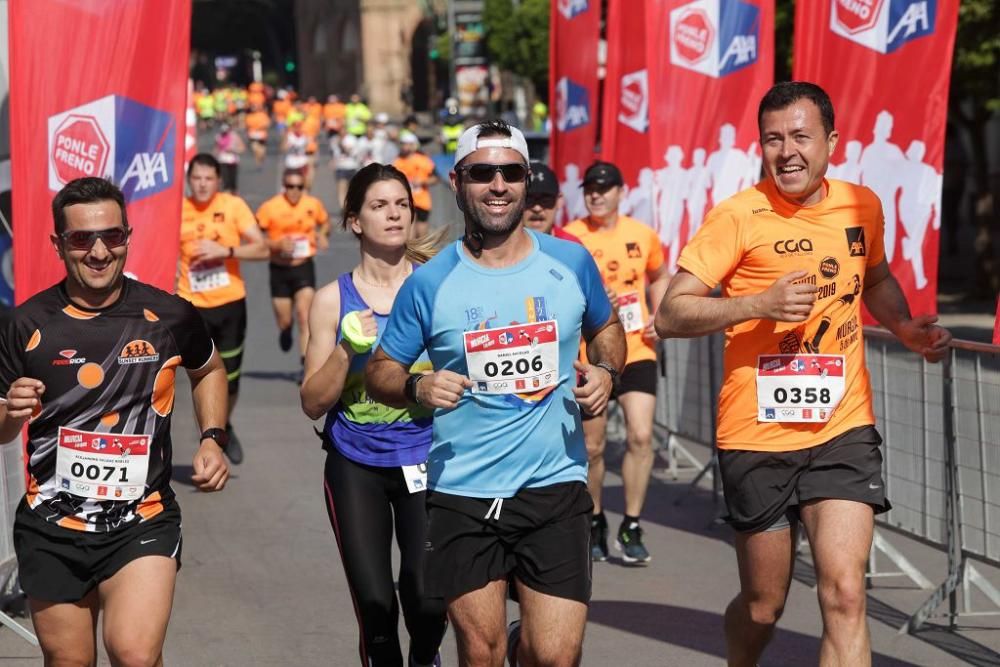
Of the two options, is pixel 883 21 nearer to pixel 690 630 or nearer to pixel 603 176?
pixel 603 176

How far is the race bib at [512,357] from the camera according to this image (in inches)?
196

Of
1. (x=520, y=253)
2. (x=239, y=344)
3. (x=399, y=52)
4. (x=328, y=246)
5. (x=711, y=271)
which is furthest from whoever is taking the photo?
(x=399, y=52)

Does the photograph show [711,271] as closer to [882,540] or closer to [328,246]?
[882,540]

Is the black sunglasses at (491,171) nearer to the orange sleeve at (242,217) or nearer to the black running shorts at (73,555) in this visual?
the black running shorts at (73,555)

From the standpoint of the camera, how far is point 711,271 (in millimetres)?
5641

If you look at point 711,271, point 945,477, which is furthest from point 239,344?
point 711,271

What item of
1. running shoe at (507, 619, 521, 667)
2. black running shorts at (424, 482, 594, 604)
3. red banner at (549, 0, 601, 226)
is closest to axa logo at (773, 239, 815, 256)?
black running shorts at (424, 482, 594, 604)

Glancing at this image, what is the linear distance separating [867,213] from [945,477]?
2.56 m

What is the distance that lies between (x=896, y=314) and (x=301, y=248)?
9.75 metres

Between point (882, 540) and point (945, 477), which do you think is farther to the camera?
point (882, 540)

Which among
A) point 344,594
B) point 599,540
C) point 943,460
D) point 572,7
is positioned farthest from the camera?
point 572,7

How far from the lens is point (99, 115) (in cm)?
771

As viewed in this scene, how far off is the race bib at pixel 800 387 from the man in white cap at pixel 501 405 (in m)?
0.75

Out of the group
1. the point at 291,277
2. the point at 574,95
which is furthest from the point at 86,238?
the point at 291,277
